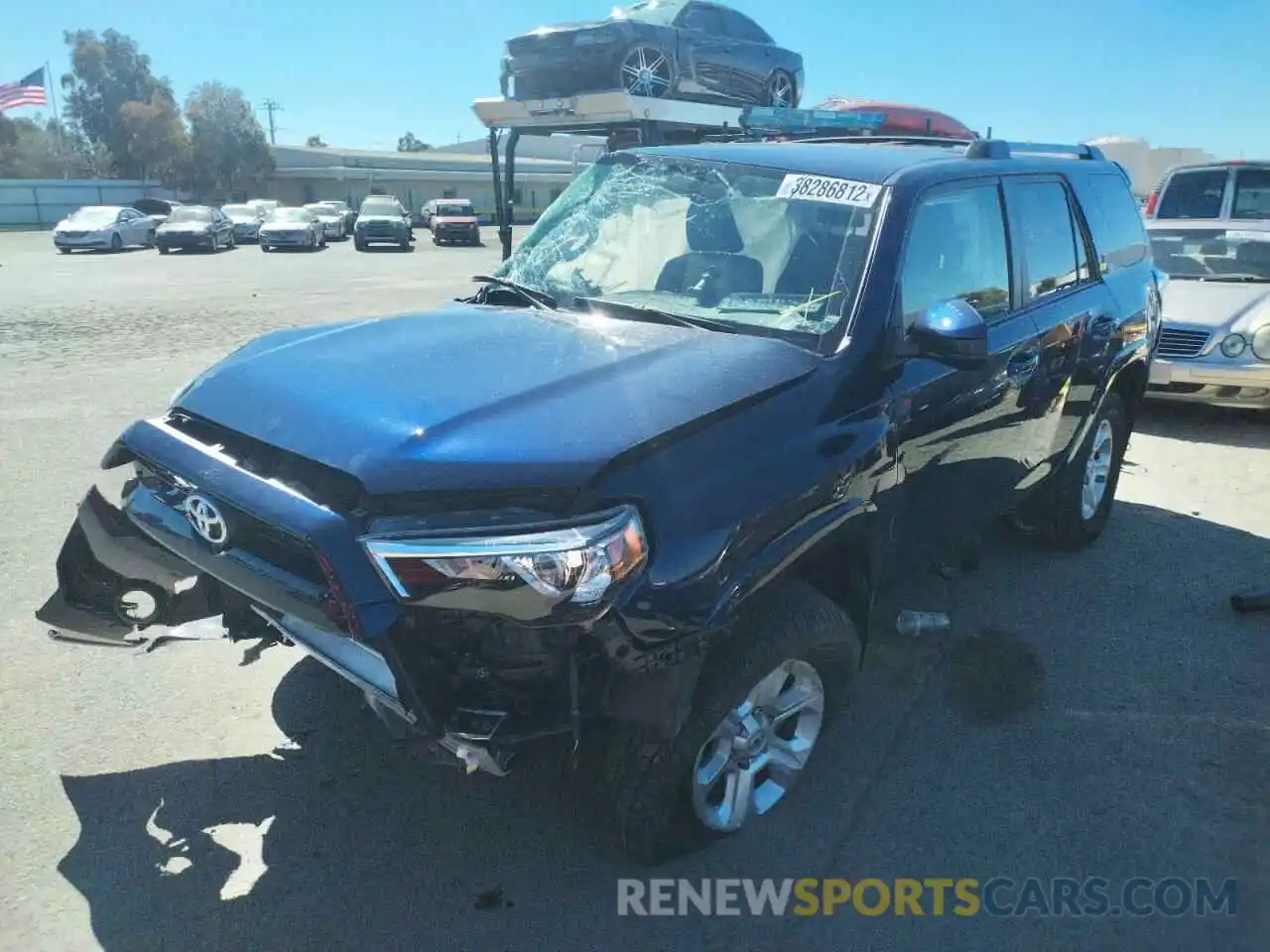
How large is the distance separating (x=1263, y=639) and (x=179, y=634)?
177 inches

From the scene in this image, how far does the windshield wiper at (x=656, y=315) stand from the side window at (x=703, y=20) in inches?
328

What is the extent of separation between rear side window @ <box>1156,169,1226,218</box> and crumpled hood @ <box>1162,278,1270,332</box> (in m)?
1.95

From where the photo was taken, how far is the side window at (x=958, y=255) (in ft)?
10.4

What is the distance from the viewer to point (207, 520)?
246cm

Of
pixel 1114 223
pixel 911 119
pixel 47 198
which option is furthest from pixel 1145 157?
pixel 47 198

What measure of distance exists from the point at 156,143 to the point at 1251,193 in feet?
225

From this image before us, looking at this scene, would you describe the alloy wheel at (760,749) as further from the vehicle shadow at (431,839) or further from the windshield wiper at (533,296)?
the windshield wiper at (533,296)

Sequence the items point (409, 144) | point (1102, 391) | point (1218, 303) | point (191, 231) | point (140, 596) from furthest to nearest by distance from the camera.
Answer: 1. point (409, 144)
2. point (191, 231)
3. point (1218, 303)
4. point (1102, 391)
5. point (140, 596)

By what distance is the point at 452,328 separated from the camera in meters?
3.09

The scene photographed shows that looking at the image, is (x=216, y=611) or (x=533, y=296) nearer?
(x=216, y=611)

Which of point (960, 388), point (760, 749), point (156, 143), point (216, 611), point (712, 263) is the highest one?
point (156, 143)

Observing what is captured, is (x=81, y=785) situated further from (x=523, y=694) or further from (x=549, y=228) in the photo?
(x=549, y=228)

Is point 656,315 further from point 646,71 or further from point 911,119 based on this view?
point 911,119

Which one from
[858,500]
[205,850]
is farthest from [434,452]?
[205,850]
